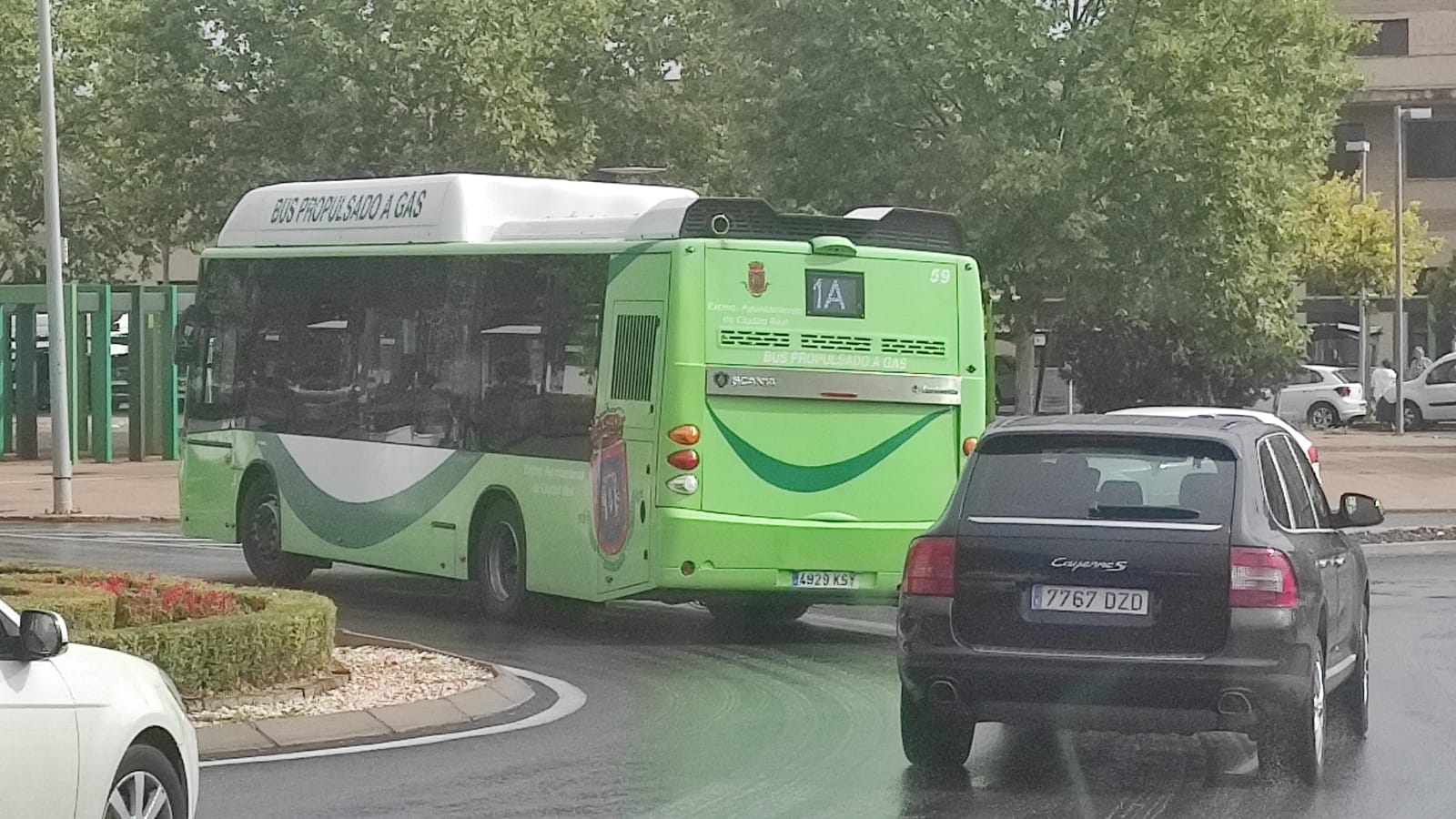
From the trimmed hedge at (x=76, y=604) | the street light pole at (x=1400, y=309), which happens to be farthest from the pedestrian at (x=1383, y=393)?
the trimmed hedge at (x=76, y=604)

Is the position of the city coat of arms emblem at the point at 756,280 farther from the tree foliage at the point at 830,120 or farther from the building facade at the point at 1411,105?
the building facade at the point at 1411,105

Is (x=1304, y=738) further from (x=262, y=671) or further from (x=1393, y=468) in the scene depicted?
(x=1393, y=468)

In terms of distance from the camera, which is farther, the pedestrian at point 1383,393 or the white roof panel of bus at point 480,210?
the pedestrian at point 1383,393

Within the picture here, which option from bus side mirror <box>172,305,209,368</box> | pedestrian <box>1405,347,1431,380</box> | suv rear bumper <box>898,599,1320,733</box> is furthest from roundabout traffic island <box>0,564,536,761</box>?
pedestrian <box>1405,347,1431,380</box>

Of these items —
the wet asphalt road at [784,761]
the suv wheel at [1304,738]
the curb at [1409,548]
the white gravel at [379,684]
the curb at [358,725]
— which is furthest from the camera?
the curb at [1409,548]

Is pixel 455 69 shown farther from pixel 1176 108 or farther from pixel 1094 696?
pixel 1094 696

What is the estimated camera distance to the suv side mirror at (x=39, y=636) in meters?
6.99

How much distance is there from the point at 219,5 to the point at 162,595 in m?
30.0

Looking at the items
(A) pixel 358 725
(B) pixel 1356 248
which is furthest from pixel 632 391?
(B) pixel 1356 248

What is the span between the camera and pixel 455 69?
3844cm

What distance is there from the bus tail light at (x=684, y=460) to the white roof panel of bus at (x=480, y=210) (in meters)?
1.42

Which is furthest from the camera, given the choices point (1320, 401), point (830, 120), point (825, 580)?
point (1320, 401)

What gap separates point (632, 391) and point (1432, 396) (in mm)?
40311

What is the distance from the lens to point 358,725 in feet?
39.2
